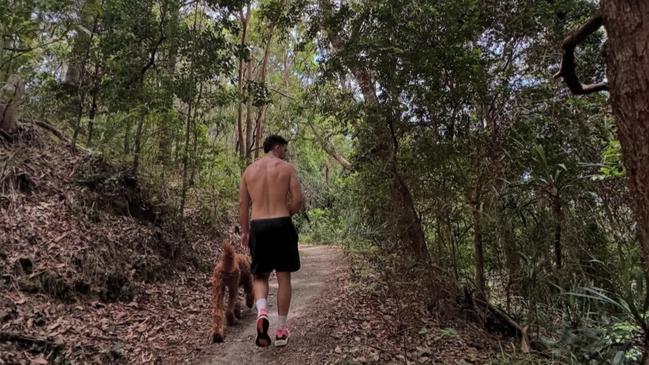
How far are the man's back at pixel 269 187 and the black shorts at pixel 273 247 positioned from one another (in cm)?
11

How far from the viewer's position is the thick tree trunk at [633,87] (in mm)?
2156

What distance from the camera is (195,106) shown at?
7578 millimetres

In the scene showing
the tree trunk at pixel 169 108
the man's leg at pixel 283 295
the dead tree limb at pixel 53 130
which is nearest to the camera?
the man's leg at pixel 283 295

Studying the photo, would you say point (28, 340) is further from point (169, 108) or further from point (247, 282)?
point (169, 108)

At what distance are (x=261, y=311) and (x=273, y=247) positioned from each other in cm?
61

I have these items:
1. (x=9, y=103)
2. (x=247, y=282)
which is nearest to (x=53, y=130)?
(x=9, y=103)

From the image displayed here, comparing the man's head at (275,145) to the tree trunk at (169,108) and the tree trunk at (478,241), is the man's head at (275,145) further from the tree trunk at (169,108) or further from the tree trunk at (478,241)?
the tree trunk at (169,108)

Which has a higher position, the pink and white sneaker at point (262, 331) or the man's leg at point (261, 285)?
the man's leg at point (261, 285)

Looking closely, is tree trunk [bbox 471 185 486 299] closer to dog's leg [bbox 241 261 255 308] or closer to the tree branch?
the tree branch

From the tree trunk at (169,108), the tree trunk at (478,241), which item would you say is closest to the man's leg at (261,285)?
the tree trunk at (478,241)

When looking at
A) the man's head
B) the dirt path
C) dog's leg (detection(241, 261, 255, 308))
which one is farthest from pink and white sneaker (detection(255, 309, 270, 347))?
the man's head

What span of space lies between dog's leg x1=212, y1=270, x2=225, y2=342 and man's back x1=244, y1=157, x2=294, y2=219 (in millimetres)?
897

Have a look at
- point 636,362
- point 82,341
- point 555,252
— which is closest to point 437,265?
point 555,252

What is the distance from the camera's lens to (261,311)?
417 cm
